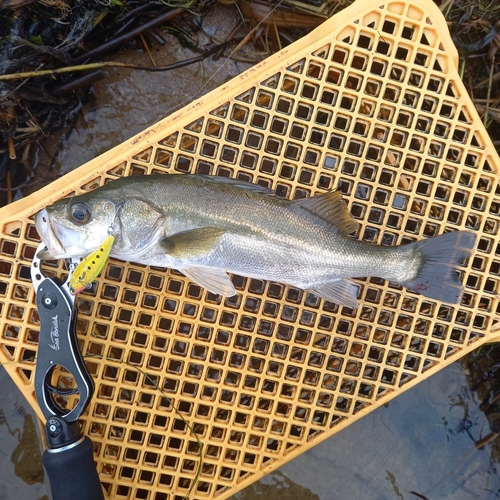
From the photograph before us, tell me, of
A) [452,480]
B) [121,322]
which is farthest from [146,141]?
[452,480]

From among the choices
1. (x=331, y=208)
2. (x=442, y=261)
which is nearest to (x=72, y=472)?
(x=331, y=208)

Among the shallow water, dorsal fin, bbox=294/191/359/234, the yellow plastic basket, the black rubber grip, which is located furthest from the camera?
the shallow water

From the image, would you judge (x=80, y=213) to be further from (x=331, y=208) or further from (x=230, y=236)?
(x=331, y=208)

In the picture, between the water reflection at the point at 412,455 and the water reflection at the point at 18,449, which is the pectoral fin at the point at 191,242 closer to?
the water reflection at the point at 18,449

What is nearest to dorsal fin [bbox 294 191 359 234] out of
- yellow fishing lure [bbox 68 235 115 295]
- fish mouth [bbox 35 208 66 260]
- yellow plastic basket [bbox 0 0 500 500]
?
yellow plastic basket [bbox 0 0 500 500]

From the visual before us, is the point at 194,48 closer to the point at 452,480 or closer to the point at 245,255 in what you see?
the point at 245,255

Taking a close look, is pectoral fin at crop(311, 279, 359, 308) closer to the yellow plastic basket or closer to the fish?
the fish
